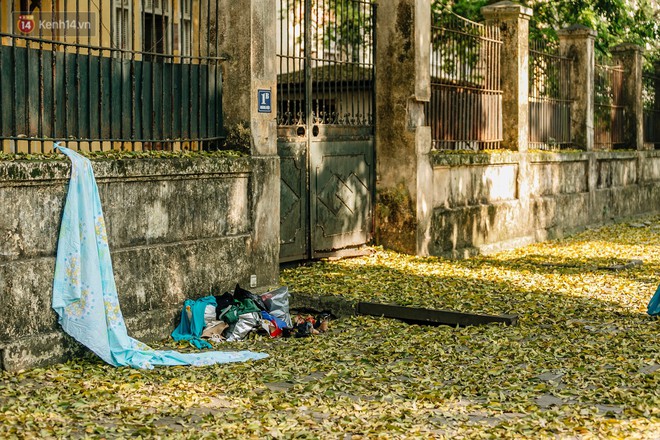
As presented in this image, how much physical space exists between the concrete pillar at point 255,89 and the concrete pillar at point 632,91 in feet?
48.7

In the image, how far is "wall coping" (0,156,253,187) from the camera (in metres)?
7.42

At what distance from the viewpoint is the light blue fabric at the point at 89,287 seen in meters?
7.74

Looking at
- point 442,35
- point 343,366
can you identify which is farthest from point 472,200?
point 343,366

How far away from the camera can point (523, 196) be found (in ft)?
56.1

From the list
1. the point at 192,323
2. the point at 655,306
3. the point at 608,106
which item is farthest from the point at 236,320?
the point at 608,106

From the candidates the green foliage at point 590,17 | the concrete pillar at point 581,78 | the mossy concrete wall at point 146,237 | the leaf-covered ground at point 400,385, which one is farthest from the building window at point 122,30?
the concrete pillar at point 581,78

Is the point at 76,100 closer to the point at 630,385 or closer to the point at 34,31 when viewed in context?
the point at 630,385

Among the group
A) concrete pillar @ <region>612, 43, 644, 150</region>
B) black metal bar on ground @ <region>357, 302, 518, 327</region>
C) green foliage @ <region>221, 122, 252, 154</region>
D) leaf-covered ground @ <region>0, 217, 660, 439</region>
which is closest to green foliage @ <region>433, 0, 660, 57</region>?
concrete pillar @ <region>612, 43, 644, 150</region>

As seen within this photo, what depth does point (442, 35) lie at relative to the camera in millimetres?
14977

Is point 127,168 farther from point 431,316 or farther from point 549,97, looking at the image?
point 549,97

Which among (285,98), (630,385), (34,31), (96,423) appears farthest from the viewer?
(34,31)

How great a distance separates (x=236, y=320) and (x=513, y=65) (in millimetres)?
9421

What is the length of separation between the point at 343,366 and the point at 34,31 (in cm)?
851

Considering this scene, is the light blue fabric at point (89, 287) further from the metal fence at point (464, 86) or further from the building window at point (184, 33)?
the metal fence at point (464, 86)
